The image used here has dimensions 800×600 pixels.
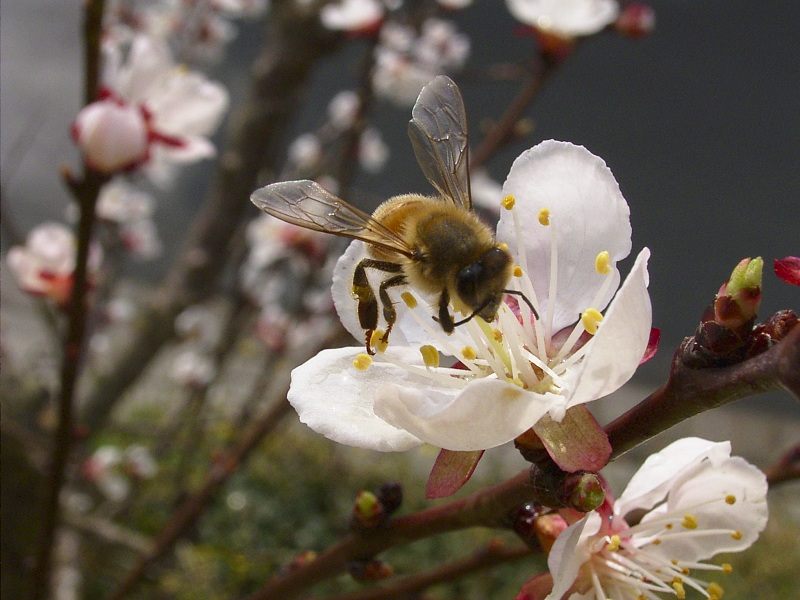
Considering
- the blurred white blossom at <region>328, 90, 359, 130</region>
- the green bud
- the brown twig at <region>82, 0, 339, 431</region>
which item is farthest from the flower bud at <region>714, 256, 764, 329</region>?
the blurred white blossom at <region>328, 90, 359, 130</region>

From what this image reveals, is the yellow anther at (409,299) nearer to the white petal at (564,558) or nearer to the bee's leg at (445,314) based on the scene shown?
the bee's leg at (445,314)

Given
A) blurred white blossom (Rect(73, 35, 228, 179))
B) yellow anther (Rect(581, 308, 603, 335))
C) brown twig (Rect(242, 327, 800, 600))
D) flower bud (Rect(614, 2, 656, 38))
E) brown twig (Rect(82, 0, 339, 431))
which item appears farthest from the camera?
brown twig (Rect(82, 0, 339, 431))

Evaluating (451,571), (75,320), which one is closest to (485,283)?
(451,571)

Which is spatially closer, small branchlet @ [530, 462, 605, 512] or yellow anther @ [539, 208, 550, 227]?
small branchlet @ [530, 462, 605, 512]

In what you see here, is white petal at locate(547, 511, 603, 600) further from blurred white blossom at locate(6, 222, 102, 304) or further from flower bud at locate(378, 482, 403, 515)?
blurred white blossom at locate(6, 222, 102, 304)

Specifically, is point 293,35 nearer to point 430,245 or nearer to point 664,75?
point 430,245

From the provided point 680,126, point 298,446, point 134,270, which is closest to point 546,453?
point 298,446

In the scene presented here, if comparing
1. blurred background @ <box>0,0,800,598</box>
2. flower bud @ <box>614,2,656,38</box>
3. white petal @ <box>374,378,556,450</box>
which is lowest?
blurred background @ <box>0,0,800,598</box>
